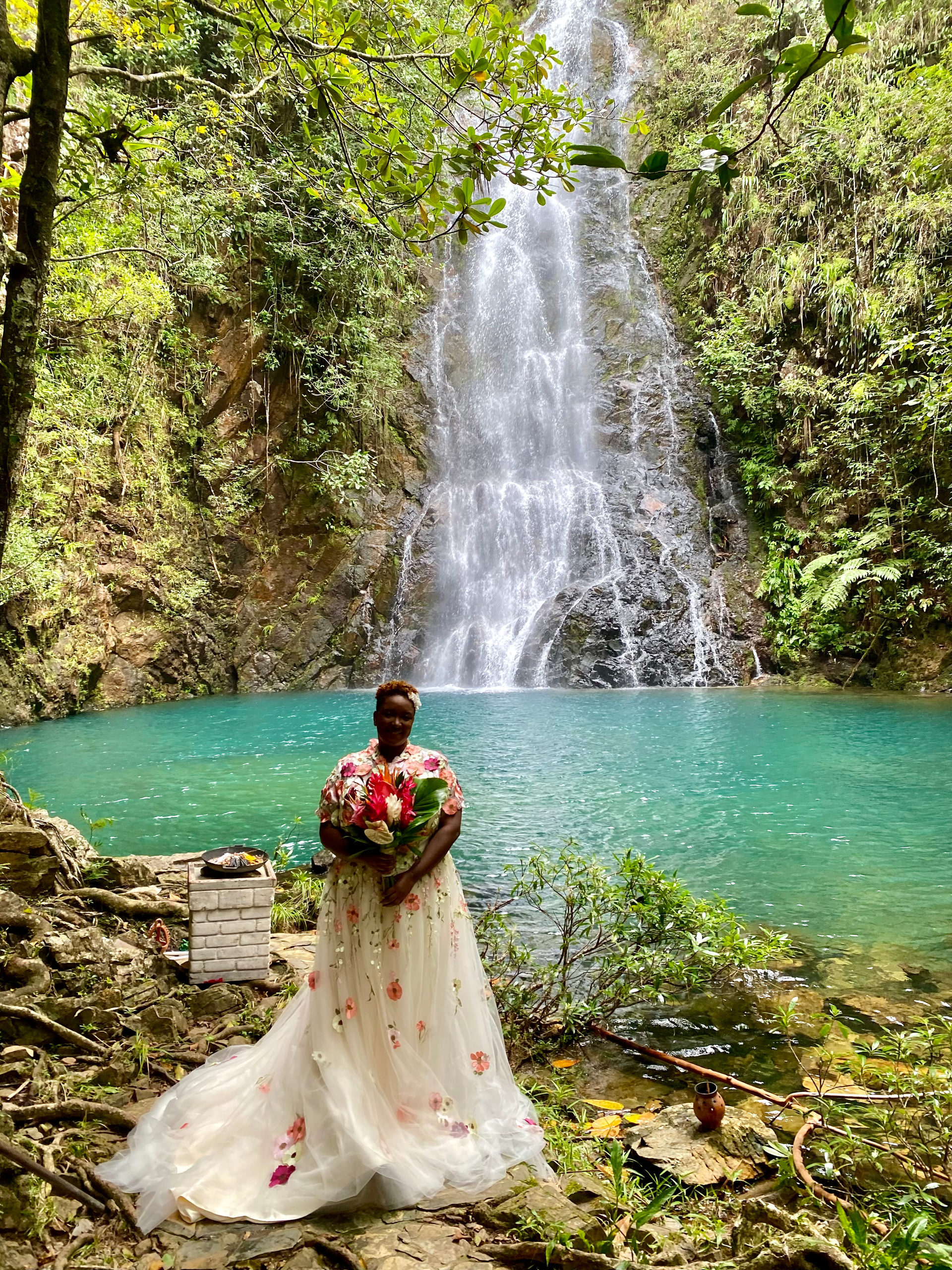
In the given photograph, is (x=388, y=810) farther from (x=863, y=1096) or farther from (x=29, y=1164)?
(x=863, y=1096)

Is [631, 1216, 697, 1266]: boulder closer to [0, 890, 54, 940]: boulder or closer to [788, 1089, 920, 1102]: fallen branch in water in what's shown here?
[788, 1089, 920, 1102]: fallen branch in water

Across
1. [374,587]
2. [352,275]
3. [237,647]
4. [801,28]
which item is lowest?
[237,647]

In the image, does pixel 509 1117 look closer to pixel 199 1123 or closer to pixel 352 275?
pixel 199 1123

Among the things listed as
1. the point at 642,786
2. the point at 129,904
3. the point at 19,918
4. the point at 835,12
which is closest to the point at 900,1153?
the point at 835,12

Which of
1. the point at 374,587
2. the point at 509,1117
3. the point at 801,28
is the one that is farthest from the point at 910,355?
the point at 509,1117

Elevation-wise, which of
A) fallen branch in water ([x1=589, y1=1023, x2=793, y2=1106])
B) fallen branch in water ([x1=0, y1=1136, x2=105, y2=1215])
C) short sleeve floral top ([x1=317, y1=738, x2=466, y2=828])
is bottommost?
fallen branch in water ([x1=589, y1=1023, x2=793, y2=1106])

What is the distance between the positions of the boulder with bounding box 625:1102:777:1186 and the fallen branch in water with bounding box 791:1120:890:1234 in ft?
0.35

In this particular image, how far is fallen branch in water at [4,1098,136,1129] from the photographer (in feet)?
8.32

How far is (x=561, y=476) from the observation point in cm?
2027

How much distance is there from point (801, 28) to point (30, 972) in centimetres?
2364

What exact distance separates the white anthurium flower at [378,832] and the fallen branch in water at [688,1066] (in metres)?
1.83

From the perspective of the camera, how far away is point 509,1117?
2701 mm

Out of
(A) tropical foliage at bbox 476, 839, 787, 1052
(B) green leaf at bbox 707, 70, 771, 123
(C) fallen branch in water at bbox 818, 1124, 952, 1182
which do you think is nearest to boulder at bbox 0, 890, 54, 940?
(A) tropical foliage at bbox 476, 839, 787, 1052

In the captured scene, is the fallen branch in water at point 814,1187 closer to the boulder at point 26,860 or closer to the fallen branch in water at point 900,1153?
the fallen branch in water at point 900,1153
